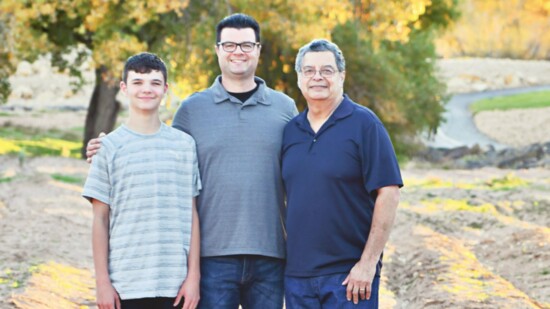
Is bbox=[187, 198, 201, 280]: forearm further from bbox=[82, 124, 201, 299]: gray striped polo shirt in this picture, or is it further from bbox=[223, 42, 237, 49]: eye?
bbox=[223, 42, 237, 49]: eye

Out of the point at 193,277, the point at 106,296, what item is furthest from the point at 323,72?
the point at 106,296

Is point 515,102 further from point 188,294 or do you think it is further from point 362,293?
point 188,294

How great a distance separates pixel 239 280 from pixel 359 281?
2.03ft

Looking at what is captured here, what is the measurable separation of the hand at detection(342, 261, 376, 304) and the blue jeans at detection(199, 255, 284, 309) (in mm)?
439

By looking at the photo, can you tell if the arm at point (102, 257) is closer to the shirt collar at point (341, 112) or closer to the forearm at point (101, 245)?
the forearm at point (101, 245)

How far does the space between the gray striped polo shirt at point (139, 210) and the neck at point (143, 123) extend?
0.04m

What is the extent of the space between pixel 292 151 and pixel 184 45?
14.7m

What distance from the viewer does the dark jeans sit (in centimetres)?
419

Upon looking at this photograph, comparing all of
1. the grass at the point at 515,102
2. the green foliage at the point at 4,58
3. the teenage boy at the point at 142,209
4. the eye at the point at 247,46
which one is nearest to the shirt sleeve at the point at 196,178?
the teenage boy at the point at 142,209

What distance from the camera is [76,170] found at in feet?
60.3

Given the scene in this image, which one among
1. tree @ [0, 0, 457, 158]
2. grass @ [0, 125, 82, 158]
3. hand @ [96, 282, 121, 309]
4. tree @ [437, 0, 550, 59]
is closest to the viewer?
hand @ [96, 282, 121, 309]

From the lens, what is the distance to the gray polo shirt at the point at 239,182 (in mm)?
4383

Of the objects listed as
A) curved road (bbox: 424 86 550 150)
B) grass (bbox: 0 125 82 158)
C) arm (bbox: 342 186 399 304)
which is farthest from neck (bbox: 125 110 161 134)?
curved road (bbox: 424 86 550 150)

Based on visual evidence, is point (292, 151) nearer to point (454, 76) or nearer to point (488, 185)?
point (488, 185)
